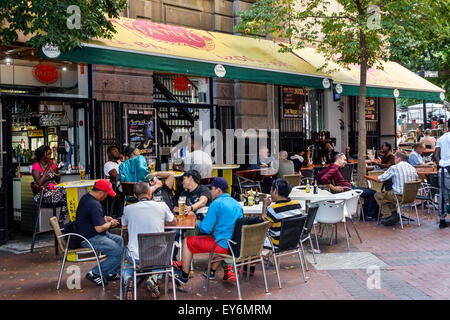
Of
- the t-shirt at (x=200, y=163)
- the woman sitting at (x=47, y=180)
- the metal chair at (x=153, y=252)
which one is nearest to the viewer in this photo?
the metal chair at (x=153, y=252)

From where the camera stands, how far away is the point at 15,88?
962cm

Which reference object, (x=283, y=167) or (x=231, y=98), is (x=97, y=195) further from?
(x=231, y=98)

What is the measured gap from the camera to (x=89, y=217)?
5.94 meters

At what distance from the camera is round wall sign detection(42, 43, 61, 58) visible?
24.8ft

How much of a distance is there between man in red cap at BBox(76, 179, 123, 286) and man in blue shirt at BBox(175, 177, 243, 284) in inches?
32.7

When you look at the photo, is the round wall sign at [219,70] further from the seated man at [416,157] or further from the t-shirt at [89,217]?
the seated man at [416,157]

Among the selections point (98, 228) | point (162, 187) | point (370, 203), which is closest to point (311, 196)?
point (162, 187)

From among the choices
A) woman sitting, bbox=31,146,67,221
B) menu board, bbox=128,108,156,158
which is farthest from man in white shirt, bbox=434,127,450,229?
woman sitting, bbox=31,146,67,221

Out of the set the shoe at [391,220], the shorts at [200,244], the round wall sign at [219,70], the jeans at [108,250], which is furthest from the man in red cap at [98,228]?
the shoe at [391,220]

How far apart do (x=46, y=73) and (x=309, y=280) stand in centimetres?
718

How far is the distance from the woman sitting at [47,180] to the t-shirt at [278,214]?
3902 millimetres

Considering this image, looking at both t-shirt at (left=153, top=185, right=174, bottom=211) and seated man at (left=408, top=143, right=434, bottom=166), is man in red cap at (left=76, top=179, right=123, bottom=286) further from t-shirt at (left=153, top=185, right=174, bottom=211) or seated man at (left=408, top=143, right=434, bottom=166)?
seated man at (left=408, top=143, right=434, bottom=166)

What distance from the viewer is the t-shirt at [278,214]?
20.4 ft
